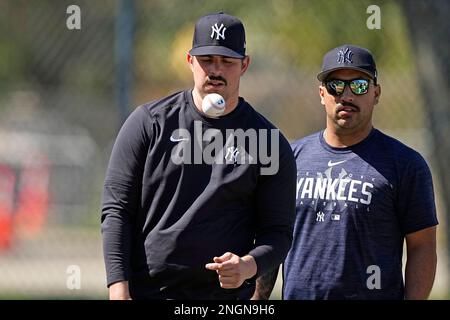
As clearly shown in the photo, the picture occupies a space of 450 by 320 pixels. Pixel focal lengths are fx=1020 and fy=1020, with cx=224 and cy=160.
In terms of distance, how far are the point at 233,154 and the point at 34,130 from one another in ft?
22.7

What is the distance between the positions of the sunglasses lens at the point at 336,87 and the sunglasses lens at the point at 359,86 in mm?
54

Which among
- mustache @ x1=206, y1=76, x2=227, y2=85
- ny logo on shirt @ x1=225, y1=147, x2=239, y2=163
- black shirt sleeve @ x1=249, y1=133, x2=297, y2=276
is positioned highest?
mustache @ x1=206, y1=76, x2=227, y2=85

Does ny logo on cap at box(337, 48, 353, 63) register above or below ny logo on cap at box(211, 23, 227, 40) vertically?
above

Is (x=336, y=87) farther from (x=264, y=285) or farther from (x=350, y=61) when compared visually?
(x=264, y=285)

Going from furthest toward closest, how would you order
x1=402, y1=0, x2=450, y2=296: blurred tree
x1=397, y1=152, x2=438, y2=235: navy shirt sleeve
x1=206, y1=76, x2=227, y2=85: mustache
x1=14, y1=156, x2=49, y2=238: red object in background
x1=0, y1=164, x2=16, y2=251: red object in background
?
x1=0, y1=164, x2=16, y2=251: red object in background → x1=14, y1=156, x2=49, y2=238: red object in background → x1=402, y1=0, x2=450, y2=296: blurred tree → x1=397, y1=152, x2=438, y2=235: navy shirt sleeve → x1=206, y1=76, x2=227, y2=85: mustache

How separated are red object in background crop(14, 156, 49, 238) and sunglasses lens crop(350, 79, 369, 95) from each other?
19.2ft

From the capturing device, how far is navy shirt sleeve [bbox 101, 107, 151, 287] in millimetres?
4605

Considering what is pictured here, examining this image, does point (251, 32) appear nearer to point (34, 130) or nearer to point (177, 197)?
point (34, 130)

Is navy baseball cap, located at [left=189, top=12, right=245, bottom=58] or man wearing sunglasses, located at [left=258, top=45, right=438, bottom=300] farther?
man wearing sunglasses, located at [left=258, top=45, right=438, bottom=300]

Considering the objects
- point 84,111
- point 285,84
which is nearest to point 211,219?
point 285,84

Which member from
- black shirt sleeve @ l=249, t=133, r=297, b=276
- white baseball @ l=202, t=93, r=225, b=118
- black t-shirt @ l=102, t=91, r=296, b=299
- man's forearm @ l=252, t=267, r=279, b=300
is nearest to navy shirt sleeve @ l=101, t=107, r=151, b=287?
black t-shirt @ l=102, t=91, r=296, b=299

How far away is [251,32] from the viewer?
876cm

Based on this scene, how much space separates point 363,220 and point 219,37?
1.32 m

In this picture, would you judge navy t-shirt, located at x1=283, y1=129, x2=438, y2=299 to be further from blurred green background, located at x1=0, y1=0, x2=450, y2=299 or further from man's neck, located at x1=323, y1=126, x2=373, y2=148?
blurred green background, located at x1=0, y1=0, x2=450, y2=299
